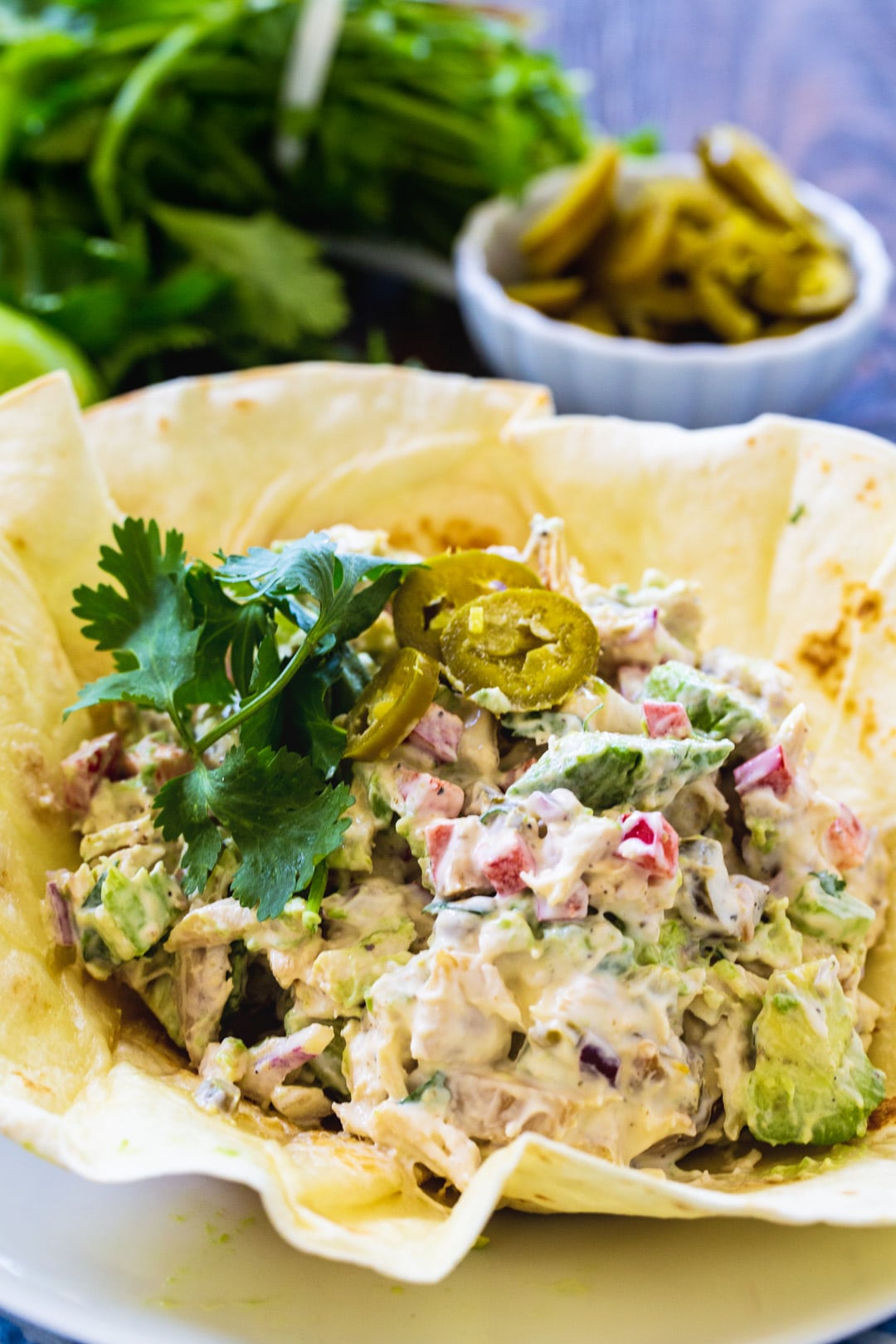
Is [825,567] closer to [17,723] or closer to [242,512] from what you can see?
[242,512]

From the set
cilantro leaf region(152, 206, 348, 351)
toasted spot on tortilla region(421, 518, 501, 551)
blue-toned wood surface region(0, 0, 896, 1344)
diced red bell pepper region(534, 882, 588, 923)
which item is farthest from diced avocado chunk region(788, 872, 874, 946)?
blue-toned wood surface region(0, 0, 896, 1344)

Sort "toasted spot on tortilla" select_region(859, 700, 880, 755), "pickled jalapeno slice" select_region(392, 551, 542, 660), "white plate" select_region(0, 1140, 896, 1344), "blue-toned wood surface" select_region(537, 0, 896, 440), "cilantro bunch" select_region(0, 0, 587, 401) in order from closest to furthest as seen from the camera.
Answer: "white plate" select_region(0, 1140, 896, 1344) → "pickled jalapeno slice" select_region(392, 551, 542, 660) → "toasted spot on tortilla" select_region(859, 700, 880, 755) → "cilantro bunch" select_region(0, 0, 587, 401) → "blue-toned wood surface" select_region(537, 0, 896, 440)

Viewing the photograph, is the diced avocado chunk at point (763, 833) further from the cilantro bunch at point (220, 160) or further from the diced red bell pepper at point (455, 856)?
the cilantro bunch at point (220, 160)

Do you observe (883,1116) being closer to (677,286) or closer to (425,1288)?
(425,1288)

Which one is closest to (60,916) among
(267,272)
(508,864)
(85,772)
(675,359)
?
(85,772)

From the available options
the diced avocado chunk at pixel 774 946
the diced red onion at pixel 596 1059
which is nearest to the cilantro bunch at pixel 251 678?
the diced red onion at pixel 596 1059

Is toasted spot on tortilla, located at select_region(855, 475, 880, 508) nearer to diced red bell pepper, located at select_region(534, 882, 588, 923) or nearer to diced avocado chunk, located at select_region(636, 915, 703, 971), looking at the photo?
diced avocado chunk, located at select_region(636, 915, 703, 971)
